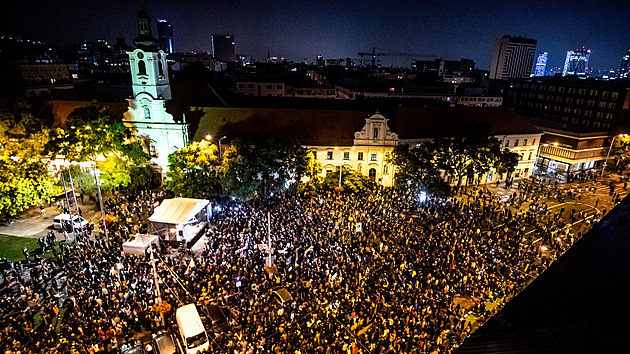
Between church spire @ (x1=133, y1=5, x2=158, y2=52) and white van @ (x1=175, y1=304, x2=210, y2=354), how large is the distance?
31778 mm

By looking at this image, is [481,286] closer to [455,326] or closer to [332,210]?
[455,326]

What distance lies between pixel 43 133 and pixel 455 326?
3923 cm

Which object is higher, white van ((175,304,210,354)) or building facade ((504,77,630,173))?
building facade ((504,77,630,173))

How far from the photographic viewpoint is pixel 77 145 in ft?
109

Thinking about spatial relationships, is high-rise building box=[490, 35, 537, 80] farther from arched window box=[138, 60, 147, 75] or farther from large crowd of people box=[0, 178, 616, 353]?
arched window box=[138, 60, 147, 75]

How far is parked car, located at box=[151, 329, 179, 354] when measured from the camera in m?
16.8

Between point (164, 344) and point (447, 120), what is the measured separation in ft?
140

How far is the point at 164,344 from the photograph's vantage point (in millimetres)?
16984

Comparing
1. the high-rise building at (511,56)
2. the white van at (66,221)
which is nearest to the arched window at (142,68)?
the white van at (66,221)

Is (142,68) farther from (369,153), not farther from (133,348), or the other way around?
(133,348)

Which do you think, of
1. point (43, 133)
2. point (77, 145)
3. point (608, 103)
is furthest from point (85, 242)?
point (608, 103)

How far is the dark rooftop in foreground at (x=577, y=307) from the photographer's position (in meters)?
3.28

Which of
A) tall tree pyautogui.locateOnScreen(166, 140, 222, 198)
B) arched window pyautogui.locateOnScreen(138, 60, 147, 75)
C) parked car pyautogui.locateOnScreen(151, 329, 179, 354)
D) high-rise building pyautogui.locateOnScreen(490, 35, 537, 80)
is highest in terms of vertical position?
high-rise building pyautogui.locateOnScreen(490, 35, 537, 80)

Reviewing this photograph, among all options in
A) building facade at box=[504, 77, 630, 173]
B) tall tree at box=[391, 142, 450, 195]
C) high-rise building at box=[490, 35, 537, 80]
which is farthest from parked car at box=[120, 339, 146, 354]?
high-rise building at box=[490, 35, 537, 80]
